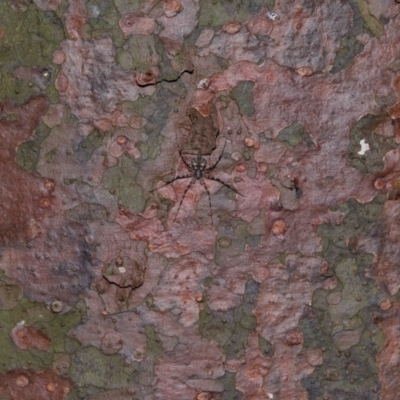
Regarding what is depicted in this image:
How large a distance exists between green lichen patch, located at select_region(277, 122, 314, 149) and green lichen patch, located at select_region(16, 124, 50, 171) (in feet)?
2.07

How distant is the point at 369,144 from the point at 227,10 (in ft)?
1.71

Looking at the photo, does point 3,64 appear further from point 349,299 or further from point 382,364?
point 382,364

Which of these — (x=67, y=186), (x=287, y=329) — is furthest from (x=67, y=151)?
(x=287, y=329)

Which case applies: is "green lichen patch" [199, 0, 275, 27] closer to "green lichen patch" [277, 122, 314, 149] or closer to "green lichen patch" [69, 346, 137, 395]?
"green lichen patch" [277, 122, 314, 149]

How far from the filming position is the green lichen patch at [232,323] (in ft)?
5.54

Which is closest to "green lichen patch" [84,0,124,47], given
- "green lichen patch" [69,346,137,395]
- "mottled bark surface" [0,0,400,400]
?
"mottled bark surface" [0,0,400,400]

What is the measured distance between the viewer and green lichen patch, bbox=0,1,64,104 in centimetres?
164

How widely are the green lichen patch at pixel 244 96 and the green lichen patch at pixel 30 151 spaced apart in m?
0.51

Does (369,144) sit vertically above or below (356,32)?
below

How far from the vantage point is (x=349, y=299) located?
170 cm

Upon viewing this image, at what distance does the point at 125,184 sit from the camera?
1.66m

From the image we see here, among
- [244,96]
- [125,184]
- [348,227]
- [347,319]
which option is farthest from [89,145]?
[347,319]

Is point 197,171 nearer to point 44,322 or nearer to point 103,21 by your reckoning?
point 103,21

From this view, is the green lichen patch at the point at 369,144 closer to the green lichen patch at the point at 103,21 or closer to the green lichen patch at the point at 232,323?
the green lichen patch at the point at 232,323
